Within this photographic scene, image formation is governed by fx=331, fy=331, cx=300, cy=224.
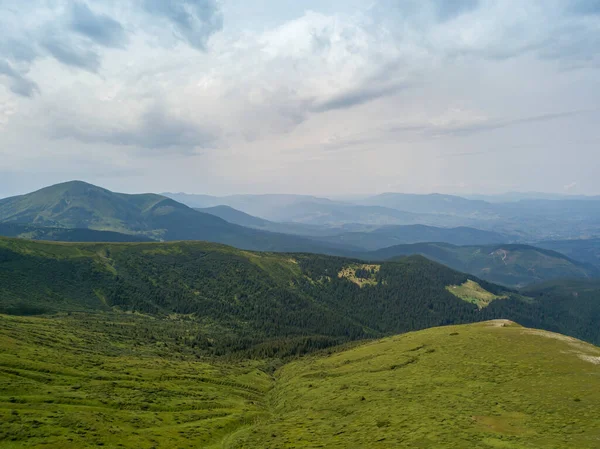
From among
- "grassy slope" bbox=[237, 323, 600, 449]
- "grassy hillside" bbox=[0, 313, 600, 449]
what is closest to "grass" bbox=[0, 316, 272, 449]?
"grassy hillside" bbox=[0, 313, 600, 449]

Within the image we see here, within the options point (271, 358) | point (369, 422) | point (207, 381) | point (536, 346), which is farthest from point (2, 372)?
point (536, 346)

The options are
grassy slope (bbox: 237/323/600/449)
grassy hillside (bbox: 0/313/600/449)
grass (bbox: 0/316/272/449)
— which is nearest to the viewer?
grassy slope (bbox: 237/323/600/449)

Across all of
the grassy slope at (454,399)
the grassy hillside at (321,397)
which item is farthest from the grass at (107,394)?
the grassy slope at (454,399)

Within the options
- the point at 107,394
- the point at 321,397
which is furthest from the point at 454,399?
the point at 107,394

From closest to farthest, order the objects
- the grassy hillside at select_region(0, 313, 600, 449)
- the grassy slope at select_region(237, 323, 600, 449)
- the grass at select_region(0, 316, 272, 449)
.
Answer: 1. the grassy slope at select_region(237, 323, 600, 449)
2. the grassy hillside at select_region(0, 313, 600, 449)
3. the grass at select_region(0, 316, 272, 449)

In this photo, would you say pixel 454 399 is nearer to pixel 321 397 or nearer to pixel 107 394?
pixel 321 397

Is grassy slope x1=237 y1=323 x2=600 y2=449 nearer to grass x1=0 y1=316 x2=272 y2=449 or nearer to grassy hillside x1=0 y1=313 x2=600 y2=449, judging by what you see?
grassy hillside x1=0 y1=313 x2=600 y2=449
